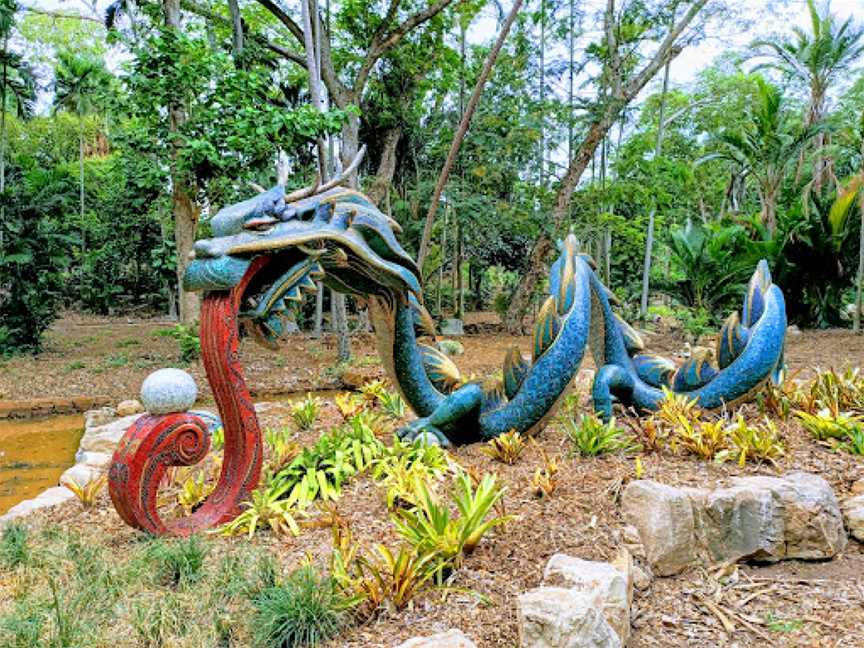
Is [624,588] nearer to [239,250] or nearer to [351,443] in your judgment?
[351,443]

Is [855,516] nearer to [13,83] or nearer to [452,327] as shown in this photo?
[452,327]

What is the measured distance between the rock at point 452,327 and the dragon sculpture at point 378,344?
8.36 meters

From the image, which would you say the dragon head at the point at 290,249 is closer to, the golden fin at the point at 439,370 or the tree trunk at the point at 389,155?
the golden fin at the point at 439,370

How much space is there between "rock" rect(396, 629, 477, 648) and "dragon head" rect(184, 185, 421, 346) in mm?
1578

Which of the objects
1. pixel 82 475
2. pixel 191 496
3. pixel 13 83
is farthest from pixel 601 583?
pixel 13 83

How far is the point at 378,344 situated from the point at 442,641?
1.96m

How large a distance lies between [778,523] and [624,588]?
3.85 feet

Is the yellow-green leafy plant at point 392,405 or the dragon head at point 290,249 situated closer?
the dragon head at point 290,249

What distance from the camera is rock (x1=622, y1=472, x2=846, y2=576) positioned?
2.73 m

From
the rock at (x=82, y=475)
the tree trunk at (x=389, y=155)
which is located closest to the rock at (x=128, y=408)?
the rock at (x=82, y=475)

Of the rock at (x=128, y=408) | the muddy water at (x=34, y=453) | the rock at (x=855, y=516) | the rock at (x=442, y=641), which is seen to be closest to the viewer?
the rock at (x=442, y=641)

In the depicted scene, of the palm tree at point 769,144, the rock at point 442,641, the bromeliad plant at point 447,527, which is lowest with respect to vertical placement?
the rock at point 442,641

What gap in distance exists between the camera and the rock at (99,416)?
629 cm

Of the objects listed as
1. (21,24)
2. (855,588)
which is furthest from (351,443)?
(21,24)
